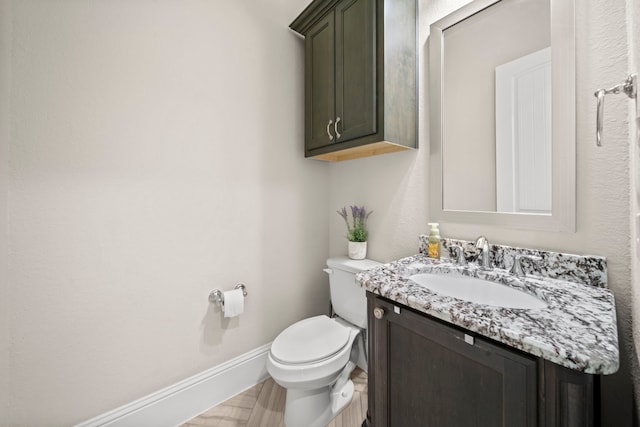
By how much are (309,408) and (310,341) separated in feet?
0.96

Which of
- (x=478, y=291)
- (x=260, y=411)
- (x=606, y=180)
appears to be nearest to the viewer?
(x=606, y=180)

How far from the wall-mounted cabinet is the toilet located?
76cm

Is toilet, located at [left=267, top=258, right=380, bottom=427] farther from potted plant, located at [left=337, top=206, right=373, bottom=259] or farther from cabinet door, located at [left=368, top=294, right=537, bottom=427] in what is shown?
cabinet door, located at [left=368, top=294, right=537, bottom=427]

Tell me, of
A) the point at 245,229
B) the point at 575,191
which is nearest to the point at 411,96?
the point at 575,191

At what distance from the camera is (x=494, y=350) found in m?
0.61

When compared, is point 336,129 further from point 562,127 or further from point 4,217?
point 4,217

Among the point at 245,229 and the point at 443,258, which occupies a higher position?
the point at 245,229

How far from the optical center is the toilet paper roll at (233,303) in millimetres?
1352

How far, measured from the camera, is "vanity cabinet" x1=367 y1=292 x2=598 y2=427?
0.52m

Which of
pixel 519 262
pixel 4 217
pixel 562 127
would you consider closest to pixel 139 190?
pixel 4 217

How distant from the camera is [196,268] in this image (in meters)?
1.33

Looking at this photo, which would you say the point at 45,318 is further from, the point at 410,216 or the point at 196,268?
the point at 410,216

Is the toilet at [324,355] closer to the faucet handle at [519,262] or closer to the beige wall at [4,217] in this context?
the faucet handle at [519,262]

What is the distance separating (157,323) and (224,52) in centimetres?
152
